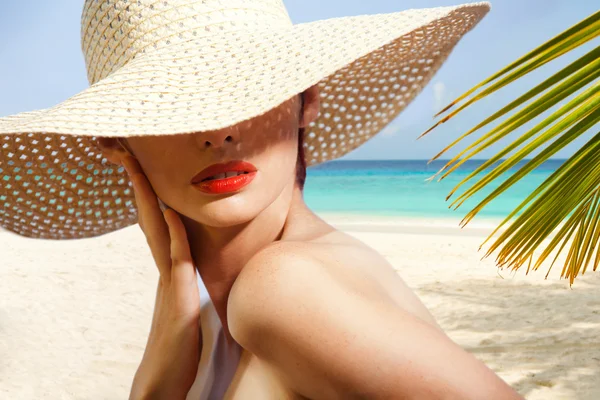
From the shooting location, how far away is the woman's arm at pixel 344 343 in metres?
0.73

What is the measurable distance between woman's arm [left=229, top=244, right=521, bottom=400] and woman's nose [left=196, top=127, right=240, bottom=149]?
0.23m

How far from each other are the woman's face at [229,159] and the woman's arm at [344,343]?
181 millimetres

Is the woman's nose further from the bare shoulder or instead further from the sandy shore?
the sandy shore

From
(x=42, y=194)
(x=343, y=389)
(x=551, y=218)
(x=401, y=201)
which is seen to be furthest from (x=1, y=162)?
(x=401, y=201)

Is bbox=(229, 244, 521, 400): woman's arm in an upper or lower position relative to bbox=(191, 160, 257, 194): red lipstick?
lower

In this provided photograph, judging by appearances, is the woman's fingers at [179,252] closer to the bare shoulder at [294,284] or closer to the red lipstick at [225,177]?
the red lipstick at [225,177]

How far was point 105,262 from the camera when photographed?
592cm

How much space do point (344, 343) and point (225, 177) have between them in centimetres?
34

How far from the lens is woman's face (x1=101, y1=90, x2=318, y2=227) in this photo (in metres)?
0.93

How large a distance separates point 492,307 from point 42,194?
3700mm

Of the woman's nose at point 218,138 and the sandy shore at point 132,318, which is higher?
the woman's nose at point 218,138

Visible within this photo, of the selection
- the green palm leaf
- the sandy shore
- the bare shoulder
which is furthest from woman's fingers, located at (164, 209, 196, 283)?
the sandy shore

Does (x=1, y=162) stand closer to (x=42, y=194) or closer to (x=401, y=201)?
(x=42, y=194)

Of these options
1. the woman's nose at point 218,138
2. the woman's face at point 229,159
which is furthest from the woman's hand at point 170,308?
the woman's nose at point 218,138
